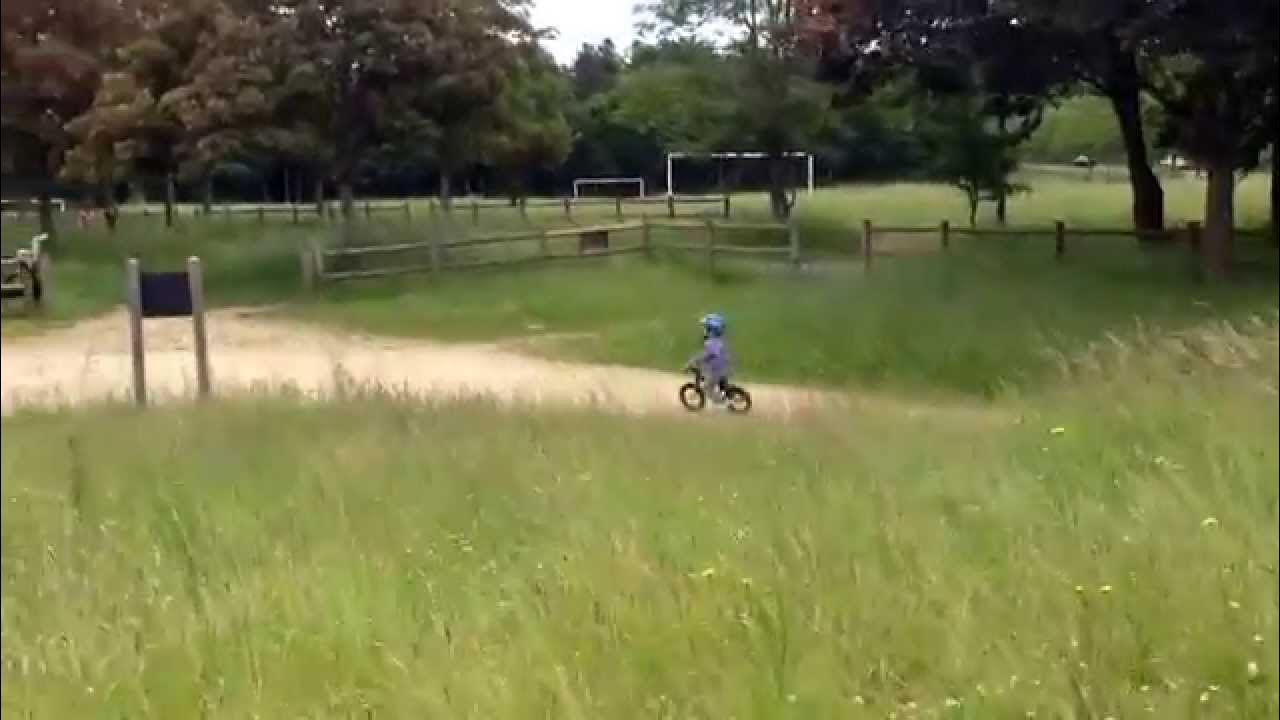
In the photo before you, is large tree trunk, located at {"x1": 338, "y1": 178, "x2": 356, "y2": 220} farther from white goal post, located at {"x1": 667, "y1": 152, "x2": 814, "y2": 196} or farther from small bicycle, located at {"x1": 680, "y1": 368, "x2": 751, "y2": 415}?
small bicycle, located at {"x1": 680, "y1": 368, "x2": 751, "y2": 415}

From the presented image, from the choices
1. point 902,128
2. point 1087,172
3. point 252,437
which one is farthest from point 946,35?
point 252,437

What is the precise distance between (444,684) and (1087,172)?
2878 mm

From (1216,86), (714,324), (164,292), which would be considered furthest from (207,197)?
(1216,86)

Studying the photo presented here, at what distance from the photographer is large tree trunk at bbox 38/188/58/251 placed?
4152mm

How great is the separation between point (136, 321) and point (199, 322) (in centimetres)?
18

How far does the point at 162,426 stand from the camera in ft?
12.9

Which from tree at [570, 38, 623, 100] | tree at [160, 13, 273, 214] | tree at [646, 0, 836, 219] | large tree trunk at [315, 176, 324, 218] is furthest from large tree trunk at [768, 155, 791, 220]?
tree at [160, 13, 273, 214]

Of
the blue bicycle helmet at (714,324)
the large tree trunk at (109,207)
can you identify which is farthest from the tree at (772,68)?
the large tree trunk at (109,207)

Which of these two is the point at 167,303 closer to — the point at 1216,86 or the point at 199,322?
the point at 199,322

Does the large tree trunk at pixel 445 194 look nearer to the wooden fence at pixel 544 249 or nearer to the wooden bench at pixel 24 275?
the wooden fence at pixel 544 249

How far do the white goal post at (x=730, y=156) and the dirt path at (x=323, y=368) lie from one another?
0.91 m

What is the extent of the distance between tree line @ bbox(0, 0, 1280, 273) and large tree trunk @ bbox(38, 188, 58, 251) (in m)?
0.21

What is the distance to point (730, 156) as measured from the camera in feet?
12.1

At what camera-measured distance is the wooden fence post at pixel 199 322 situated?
4539 millimetres
